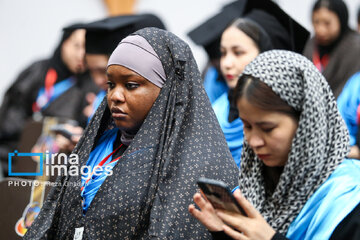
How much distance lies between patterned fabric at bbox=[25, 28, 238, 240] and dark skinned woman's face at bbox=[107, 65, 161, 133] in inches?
2.1

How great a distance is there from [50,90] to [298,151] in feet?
10.6

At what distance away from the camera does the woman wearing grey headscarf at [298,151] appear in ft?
5.65

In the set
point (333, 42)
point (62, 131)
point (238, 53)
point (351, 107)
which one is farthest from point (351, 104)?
point (62, 131)

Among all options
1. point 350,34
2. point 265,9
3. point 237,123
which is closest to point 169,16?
point 350,34

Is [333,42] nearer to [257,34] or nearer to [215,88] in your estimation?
[215,88]

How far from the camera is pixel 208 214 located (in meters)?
1.73

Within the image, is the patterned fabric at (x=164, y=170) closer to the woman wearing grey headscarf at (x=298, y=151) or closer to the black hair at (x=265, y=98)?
the woman wearing grey headscarf at (x=298, y=151)

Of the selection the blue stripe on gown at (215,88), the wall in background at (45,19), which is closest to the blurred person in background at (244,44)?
the blue stripe on gown at (215,88)

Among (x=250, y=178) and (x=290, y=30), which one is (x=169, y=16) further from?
(x=250, y=178)

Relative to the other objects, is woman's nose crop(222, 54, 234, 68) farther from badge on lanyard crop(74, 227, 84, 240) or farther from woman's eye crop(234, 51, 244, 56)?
badge on lanyard crop(74, 227, 84, 240)

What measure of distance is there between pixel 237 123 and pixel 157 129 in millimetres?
1015

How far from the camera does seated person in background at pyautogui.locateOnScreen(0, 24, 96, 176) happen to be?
4.46 m

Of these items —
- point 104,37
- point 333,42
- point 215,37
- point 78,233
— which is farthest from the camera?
point 333,42

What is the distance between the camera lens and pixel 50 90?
15.2 feet
